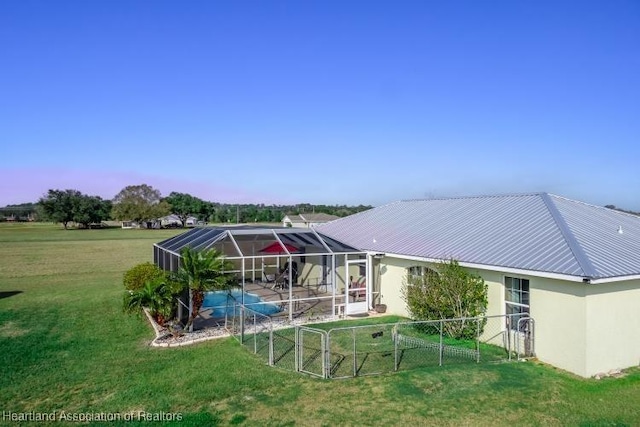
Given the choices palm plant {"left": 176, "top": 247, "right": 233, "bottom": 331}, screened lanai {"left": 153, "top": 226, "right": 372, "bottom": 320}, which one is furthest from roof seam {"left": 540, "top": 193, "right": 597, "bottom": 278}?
palm plant {"left": 176, "top": 247, "right": 233, "bottom": 331}

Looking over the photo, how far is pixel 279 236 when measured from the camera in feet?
62.6

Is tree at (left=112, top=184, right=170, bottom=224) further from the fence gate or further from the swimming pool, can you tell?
the fence gate

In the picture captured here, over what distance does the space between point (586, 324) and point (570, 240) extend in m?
2.78

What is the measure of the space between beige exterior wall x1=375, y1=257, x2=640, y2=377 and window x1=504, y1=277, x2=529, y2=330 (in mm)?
456

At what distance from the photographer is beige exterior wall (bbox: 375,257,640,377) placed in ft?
37.2

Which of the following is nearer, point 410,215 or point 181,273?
point 181,273

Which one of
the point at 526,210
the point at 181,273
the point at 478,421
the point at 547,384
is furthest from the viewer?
the point at 526,210

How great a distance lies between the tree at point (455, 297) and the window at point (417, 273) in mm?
1123

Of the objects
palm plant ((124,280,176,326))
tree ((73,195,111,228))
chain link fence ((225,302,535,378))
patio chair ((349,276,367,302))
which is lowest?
chain link fence ((225,302,535,378))

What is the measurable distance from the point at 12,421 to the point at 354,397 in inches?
256

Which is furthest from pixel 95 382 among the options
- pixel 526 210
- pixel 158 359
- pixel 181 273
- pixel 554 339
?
pixel 526 210

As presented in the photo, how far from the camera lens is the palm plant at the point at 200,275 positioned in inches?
565

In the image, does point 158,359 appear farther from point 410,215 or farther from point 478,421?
point 410,215

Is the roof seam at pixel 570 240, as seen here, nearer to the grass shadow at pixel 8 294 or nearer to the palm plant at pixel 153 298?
the palm plant at pixel 153 298
